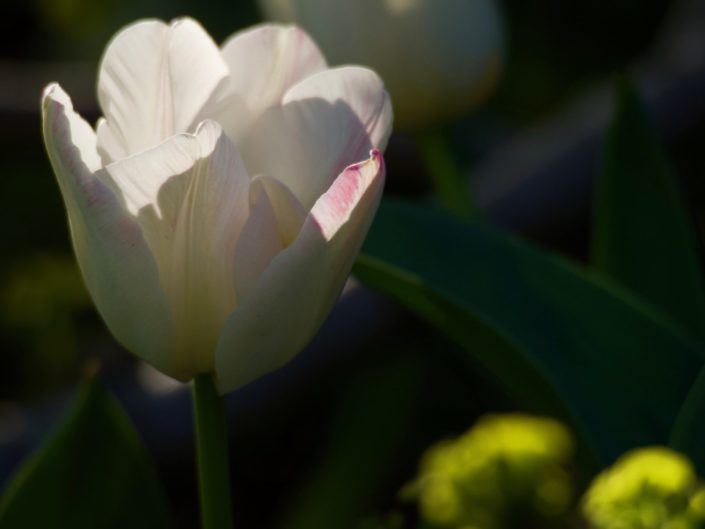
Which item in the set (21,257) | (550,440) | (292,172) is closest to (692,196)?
(21,257)

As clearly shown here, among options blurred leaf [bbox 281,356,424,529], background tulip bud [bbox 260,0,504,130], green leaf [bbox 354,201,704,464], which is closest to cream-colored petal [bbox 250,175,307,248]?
green leaf [bbox 354,201,704,464]

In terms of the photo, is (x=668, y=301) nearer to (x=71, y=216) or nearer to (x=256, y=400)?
(x=71, y=216)

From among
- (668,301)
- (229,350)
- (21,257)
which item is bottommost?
(21,257)

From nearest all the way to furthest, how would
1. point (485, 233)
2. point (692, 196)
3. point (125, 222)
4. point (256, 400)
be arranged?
point (125, 222)
point (485, 233)
point (256, 400)
point (692, 196)

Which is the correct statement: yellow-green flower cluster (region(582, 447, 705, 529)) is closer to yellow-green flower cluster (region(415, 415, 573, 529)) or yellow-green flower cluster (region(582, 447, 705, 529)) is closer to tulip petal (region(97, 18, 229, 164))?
yellow-green flower cluster (region(415, 415, 573, 529))

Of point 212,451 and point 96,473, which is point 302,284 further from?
point 96,473

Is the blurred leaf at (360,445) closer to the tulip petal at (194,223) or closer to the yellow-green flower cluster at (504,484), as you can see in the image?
the tulip petal at (194,223)

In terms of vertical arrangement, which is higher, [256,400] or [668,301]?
[668,301]

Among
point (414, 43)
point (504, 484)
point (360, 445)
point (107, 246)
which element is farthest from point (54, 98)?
point (360, 445)
